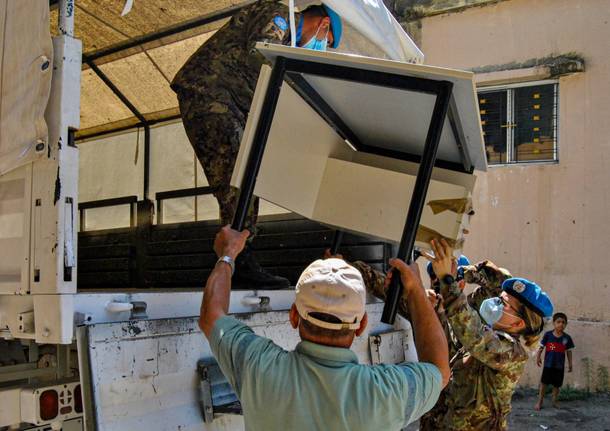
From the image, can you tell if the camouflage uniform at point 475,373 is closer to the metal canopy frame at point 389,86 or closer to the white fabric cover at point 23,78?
the metal canopy frame at point 389,86

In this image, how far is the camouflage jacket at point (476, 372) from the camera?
2.65 metres

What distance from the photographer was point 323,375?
60.4 inches

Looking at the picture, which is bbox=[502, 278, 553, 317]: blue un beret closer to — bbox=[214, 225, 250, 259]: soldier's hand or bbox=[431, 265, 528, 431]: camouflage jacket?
bbox=[431, 265, 528, 431]: camouflage jacket

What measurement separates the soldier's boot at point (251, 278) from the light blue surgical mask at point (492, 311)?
0.94 meters

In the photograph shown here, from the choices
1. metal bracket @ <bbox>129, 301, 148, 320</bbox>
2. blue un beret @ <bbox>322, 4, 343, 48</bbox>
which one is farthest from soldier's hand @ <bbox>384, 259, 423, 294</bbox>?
blue un beret @ <bbox>322, 4, 343, 48</bbox>

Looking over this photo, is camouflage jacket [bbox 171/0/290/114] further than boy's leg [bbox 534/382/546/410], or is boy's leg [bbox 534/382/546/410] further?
boy's leg [bbox 534/382/546/410]

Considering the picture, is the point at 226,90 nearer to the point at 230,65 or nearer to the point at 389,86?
the point at 230,65

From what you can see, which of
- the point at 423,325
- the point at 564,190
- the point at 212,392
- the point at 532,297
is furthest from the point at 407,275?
the point at 564,190

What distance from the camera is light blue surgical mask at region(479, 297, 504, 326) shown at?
289cm

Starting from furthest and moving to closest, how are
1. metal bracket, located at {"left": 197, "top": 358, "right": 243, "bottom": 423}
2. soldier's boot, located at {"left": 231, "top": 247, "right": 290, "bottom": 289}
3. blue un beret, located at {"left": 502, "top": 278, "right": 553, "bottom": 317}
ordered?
soldier's boot, located at {"left": 231, "top": 247, "right": 290, "bottom": 289} → blue un beret, located at {"left": 502, "top": 278, "right": 553, "bottom": 317} → metal bracket, located at {"left": 197, "top": 358, "right": 243, "bottom": 423}

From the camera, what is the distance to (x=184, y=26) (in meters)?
3.80

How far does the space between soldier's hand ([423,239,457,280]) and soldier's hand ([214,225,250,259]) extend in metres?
A: 0.90

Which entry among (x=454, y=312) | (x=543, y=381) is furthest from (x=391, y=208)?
(x=543, y=381)

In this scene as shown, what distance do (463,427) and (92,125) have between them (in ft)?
11.8
